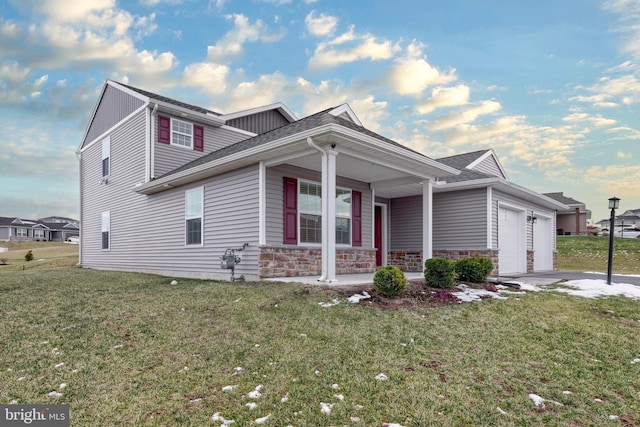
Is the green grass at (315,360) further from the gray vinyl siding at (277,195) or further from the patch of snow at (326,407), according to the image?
the gray vinyl siding at (277,195)

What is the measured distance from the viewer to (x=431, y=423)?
2900 mm

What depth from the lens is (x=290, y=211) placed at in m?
9.02

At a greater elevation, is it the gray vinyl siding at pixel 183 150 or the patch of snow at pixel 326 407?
the gray vinyl siding at pixel 183 150

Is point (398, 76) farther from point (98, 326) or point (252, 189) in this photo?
point (98, 326)

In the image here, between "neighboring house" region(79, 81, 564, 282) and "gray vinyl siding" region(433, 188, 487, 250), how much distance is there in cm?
7

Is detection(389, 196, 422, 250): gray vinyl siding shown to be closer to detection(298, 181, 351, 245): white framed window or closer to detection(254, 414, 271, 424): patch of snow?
detection(298, 181, 351, 245): white framed window

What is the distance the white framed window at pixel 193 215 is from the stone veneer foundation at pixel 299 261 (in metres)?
2.77

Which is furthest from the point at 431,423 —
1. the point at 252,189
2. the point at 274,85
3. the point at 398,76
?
the point at 274,85

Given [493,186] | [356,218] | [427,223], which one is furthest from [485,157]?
[356,218]

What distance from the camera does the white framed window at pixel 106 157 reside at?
49.4 ft

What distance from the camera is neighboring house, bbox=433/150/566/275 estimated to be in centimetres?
1153

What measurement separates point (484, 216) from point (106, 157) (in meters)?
14.3

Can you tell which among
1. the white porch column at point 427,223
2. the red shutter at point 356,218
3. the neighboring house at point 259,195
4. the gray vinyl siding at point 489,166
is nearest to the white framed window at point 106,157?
the neighboring house at point 259,195

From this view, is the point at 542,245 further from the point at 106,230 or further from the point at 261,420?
the point at 106,230
